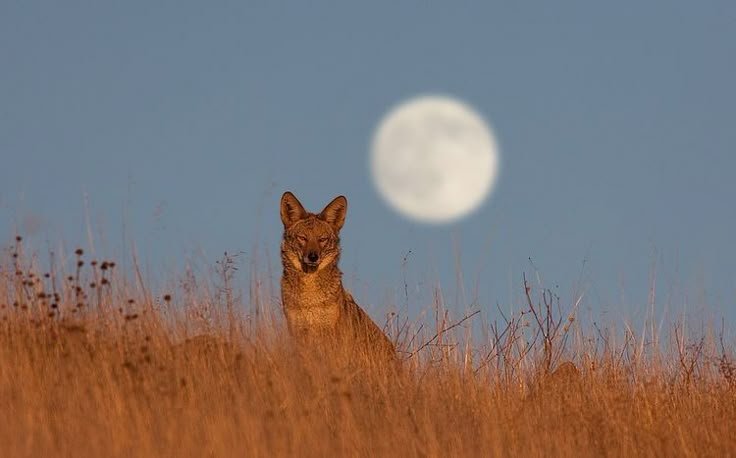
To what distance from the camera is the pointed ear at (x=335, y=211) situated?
427 inches

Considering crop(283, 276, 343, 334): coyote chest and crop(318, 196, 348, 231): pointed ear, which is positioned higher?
crop(318, 196, 348, 231): pointed ear

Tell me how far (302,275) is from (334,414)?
11.5 feet

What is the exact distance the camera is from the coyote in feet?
33.8

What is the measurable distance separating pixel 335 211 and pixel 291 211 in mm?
455

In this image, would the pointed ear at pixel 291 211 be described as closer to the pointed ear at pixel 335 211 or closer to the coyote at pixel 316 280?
the coyote at pixel 316 280

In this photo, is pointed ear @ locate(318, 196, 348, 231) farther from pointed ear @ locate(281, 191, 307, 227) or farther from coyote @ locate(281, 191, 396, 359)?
pointed ear @ locate(281, 191, 307, 227)

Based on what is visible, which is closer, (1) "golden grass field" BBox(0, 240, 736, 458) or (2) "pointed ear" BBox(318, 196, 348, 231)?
(1) "golden grass field" BBox(0, 240, 736, 458)

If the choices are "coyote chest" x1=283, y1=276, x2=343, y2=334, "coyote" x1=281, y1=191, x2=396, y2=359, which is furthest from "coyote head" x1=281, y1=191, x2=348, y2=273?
"coyote chest" x1=283, y1=276, x2=343, y2=334

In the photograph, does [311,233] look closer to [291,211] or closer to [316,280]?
[291,211]

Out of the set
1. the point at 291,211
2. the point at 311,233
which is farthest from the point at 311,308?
the point at 291,211

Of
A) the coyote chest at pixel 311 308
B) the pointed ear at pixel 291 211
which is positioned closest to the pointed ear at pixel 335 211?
the pointed ear at pixel 291 211

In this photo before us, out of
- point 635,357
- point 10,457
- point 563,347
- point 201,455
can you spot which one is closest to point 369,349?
point 563,347

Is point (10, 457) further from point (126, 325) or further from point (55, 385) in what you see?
point (126, 325)

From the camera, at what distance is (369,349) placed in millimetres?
9414
